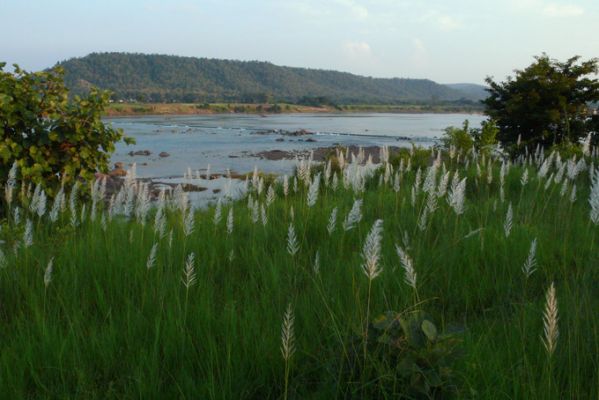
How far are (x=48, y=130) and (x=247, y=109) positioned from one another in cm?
10157

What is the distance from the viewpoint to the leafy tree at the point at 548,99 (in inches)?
674

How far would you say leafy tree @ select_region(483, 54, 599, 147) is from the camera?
674 inches

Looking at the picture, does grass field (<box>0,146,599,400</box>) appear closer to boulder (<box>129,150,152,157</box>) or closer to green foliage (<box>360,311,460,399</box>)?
green foliage (<box>360,311,460,399</box>)

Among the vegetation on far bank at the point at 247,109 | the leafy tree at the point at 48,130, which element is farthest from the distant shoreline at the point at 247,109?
the leafy tree at the point at 48,130

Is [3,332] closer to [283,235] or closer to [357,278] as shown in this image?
[357,278]

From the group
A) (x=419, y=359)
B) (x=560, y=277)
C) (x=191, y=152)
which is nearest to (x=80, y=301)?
(x=419, y=359)

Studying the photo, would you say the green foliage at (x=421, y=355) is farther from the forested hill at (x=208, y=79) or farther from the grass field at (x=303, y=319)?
the forested hill at (x=208, y=79)

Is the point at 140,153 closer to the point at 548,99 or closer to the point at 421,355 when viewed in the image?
the point at 548,99

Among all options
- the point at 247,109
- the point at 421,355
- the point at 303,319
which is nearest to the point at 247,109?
the point at 247,109

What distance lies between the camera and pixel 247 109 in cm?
10756

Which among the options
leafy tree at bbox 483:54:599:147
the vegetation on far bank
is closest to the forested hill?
the vegetation on far bank

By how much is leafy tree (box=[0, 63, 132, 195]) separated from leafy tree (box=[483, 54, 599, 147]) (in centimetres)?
1351

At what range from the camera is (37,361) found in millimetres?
2826

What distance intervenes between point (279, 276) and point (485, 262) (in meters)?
1.60
